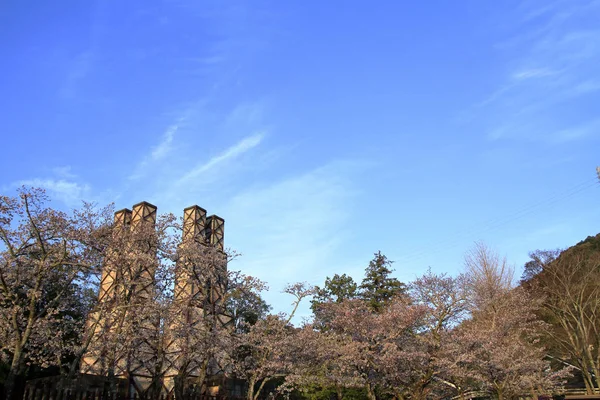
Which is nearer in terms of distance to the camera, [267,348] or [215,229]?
[267,348]

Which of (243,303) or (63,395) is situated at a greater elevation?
(243,303)

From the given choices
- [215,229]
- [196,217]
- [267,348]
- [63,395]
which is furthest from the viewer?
[215,229]

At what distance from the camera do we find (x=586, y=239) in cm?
5347

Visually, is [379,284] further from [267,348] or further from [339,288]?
[267,348]

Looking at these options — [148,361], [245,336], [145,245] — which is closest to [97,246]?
[145,245]

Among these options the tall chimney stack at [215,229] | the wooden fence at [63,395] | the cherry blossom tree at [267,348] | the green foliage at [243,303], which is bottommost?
the wooden fence at [63,395]

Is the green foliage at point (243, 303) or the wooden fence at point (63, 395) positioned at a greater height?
the green foliage at point (243, 303)

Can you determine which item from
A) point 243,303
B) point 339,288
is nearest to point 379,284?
point 339,288

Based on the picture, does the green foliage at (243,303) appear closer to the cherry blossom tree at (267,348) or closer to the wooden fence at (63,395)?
the cherry blossom tree at (267,348)

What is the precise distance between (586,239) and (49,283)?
2239 inches

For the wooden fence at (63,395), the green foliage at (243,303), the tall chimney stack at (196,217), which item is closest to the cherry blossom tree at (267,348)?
the green foliage at (243,303)

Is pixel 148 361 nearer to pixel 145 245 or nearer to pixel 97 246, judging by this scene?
pixel 145 245

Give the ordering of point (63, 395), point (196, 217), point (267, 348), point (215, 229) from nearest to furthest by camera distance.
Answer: point (63, 395), point (267, 348), point (196, 217), point (215, 229)

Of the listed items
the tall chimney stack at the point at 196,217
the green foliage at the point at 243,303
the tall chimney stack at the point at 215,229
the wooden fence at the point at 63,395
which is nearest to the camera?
the wooden fence at the point at 63,395
